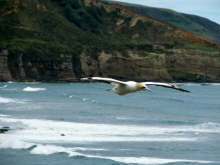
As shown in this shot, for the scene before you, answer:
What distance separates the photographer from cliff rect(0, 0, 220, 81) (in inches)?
5285

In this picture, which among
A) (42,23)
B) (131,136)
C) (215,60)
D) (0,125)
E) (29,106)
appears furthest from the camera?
(215,60)

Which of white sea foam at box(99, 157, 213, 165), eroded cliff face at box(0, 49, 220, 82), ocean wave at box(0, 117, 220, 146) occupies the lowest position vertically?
eroded cliff face at box(0, 49, 220, 82)

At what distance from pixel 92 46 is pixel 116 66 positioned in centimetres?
813

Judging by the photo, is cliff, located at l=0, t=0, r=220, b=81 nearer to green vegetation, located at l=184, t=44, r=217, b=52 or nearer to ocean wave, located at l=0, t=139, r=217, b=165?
green vegetation, located at l=184, t=44, r=217, b=52

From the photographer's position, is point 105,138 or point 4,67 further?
point 4,67

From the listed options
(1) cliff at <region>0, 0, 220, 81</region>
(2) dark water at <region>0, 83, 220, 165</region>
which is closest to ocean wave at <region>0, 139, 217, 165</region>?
(2) dark water at <region>0, 83, 220, 165</region>

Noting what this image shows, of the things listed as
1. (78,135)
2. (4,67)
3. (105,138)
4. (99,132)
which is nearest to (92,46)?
(4,67)

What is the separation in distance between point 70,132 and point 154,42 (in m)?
116

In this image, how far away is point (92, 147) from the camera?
124 feet

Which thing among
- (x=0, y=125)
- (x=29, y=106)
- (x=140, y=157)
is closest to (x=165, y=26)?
(x=29, y=106)

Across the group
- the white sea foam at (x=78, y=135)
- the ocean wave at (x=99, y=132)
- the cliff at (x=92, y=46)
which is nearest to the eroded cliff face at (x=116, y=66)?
the cliff at (x=92, y=46)

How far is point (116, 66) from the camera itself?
140250 mm

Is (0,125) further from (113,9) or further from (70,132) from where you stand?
(113,9)

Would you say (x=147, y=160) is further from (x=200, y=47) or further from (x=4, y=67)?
(x=200, y=47)
